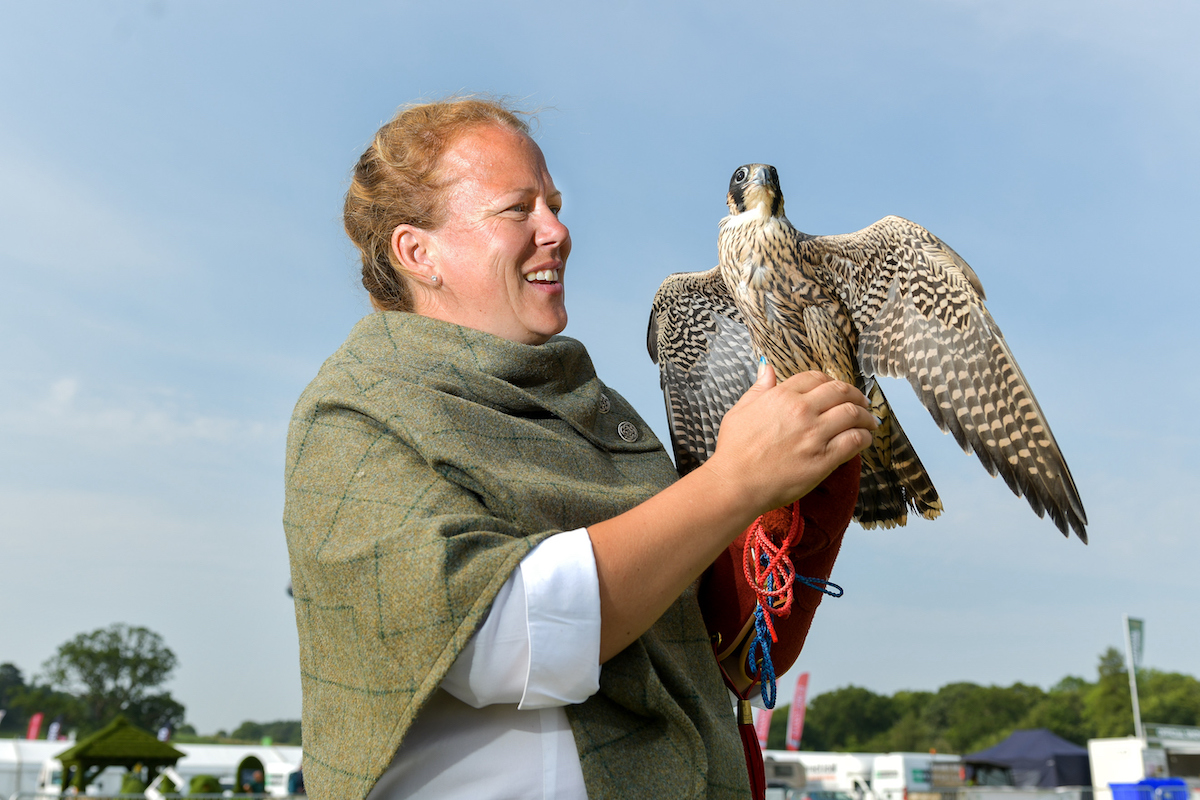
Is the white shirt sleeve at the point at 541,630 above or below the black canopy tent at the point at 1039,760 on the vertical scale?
above

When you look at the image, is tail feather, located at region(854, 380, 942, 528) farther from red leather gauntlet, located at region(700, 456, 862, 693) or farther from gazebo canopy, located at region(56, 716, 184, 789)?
gazebo canopy, located at region(56, 716, 184, 789)

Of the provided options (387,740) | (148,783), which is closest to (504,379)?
(387,740)

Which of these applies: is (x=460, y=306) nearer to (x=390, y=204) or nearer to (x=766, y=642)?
(x=390, y=204)

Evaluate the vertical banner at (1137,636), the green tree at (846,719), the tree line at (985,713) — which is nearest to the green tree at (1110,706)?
the tree line at (985,713)

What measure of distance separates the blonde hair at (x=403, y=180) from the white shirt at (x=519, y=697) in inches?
32.3

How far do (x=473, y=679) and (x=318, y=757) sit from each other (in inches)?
12.7

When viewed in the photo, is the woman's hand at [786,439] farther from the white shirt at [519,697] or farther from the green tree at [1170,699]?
the green tree at [1170,699]

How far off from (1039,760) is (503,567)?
26.6 metres

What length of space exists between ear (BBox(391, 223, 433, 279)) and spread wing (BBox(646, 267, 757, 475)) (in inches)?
50.1

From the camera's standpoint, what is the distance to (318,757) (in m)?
1.24

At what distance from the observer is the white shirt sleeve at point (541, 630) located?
1064 millimetres

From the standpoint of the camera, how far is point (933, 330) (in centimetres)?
247

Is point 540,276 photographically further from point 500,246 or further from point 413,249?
point 413,249

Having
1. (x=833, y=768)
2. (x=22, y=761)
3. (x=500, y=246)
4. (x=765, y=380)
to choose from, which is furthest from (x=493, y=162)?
(x=22, y=761)
